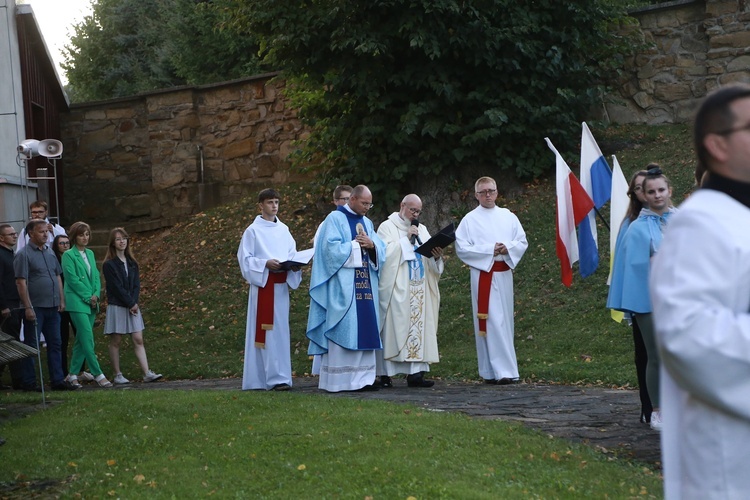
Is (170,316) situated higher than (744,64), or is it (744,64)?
(744,64)

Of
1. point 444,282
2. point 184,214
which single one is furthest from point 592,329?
point 184,214

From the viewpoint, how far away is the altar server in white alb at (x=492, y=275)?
458 inches

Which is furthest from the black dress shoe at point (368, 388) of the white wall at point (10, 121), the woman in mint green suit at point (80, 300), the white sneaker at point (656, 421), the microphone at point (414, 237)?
the white wall at point (10, 121)

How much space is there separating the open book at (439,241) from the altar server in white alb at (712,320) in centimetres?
840

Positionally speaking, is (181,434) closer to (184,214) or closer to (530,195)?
(530,195)

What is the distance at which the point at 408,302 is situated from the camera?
1179 centimetres

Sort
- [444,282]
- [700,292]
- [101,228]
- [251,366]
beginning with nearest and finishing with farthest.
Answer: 1. [700,292]
2. [251,366]
3. [444,282]
4. [101,228]

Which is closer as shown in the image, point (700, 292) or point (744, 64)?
point (700, 292)

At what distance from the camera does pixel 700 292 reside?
2.61 metres

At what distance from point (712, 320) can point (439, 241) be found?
28.9ft

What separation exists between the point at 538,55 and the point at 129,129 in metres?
10.4

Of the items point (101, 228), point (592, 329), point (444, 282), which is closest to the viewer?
point (592, 329)

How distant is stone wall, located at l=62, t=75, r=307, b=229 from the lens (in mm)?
23219

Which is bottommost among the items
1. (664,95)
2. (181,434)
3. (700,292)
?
(181,434)
